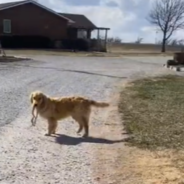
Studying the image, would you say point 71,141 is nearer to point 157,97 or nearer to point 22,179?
point 22,179

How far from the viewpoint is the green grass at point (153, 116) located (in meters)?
7.82

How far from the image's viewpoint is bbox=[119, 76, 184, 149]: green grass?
782 cm

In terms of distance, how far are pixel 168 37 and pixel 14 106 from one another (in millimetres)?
72957

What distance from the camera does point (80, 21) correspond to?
62031 millimetres

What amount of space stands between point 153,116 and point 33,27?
43.3 m

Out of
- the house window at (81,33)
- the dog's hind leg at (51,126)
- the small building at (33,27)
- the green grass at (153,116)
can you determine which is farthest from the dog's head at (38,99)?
the house window at (81,33)

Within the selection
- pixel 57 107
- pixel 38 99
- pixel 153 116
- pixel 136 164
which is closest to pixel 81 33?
pixel 153 116

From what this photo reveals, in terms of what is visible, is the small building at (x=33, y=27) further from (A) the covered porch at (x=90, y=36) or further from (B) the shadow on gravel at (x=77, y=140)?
(B) the shadow on gravel at (x=77, y=140)

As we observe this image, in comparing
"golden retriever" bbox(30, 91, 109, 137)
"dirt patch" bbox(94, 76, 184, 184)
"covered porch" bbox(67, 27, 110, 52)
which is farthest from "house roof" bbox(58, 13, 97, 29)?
"dirt patch" bbox(94, 76, 184, 184)

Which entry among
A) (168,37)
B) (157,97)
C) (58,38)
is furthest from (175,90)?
(168,37)

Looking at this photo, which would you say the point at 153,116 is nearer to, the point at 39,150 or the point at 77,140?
the point at 77,140

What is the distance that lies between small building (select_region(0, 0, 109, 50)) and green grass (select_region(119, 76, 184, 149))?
1347 inches

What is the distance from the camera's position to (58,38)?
53844 millimetres

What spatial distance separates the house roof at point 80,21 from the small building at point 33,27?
1.77 m
